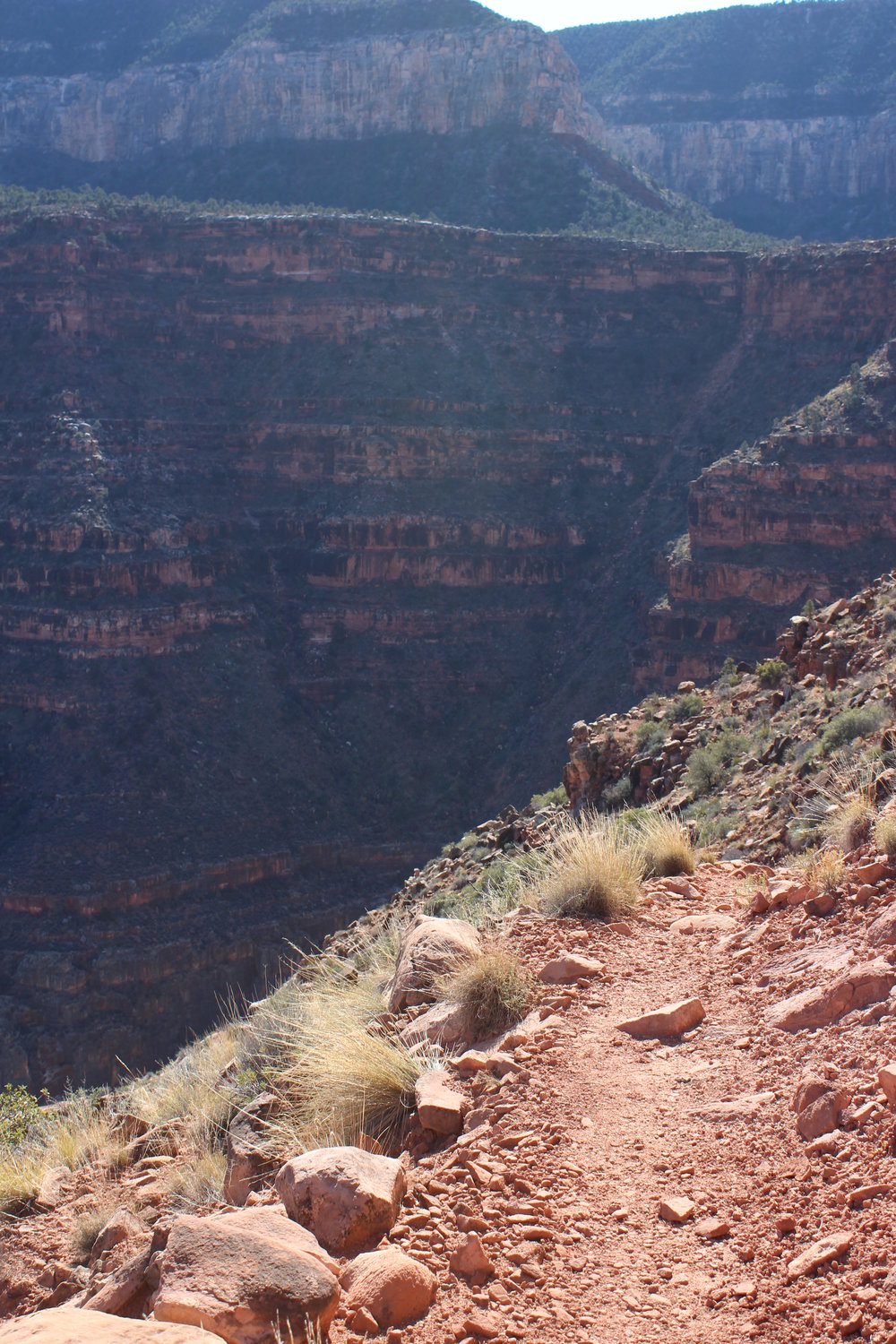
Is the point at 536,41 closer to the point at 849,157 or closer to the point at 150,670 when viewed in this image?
the point at 849,157

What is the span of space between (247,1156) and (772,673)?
514 inches

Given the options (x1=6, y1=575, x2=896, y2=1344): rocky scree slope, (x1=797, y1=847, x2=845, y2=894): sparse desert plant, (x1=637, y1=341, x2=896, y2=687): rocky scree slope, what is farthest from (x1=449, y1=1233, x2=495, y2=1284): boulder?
(x1=637, y1=341, x2=896, y2=687): rocky scree slope

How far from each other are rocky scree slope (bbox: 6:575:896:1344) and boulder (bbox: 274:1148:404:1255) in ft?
0.05

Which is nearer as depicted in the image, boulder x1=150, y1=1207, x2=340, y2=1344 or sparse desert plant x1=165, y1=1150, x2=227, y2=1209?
boulder x1=150, y1=1207, x2=340, y2=1344

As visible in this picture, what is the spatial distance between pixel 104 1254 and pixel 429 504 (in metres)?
→ 51.4

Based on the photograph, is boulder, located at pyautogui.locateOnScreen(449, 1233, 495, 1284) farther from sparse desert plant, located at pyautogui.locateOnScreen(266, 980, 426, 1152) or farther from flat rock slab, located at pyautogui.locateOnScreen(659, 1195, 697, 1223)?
sparse desert plant, located at pyautogui.locateOnScreen(266, 980, 426, 1152)

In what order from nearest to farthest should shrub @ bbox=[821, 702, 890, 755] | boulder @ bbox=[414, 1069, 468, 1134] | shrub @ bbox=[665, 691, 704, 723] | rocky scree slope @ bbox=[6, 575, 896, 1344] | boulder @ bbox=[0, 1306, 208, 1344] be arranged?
boulder @ bbox=[0, 1306, 208, 1344], rocky scree slope @ bbox=[6, 575, 896, 1344], boulder @ bbox=[414, 1069, 468, 1134], shrub @ bbox=[821, 702, 890, 755], shrub @ bbox=[665, 691, 704, 723]

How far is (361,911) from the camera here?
145 ft

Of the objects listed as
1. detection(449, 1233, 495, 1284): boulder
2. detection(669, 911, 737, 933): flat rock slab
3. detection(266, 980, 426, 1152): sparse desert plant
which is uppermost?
detection(449, 1233, 495, 1284): boulder

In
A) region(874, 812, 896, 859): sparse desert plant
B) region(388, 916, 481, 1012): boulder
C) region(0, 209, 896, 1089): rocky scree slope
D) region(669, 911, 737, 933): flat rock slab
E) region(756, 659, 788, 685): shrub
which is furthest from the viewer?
region(0, 209, 896, 1089): rocky scree slope

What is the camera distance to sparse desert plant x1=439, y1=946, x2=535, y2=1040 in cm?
923

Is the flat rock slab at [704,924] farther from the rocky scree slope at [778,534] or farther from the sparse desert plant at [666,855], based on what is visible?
the rocky scree slope at [778,534]

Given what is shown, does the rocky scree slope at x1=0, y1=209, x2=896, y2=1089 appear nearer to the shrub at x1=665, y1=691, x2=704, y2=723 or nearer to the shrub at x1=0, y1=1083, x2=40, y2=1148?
the shrub at x1=665, y1=691, x2=704, y2=723

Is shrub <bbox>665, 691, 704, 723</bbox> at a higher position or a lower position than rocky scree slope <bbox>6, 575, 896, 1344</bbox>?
lower
